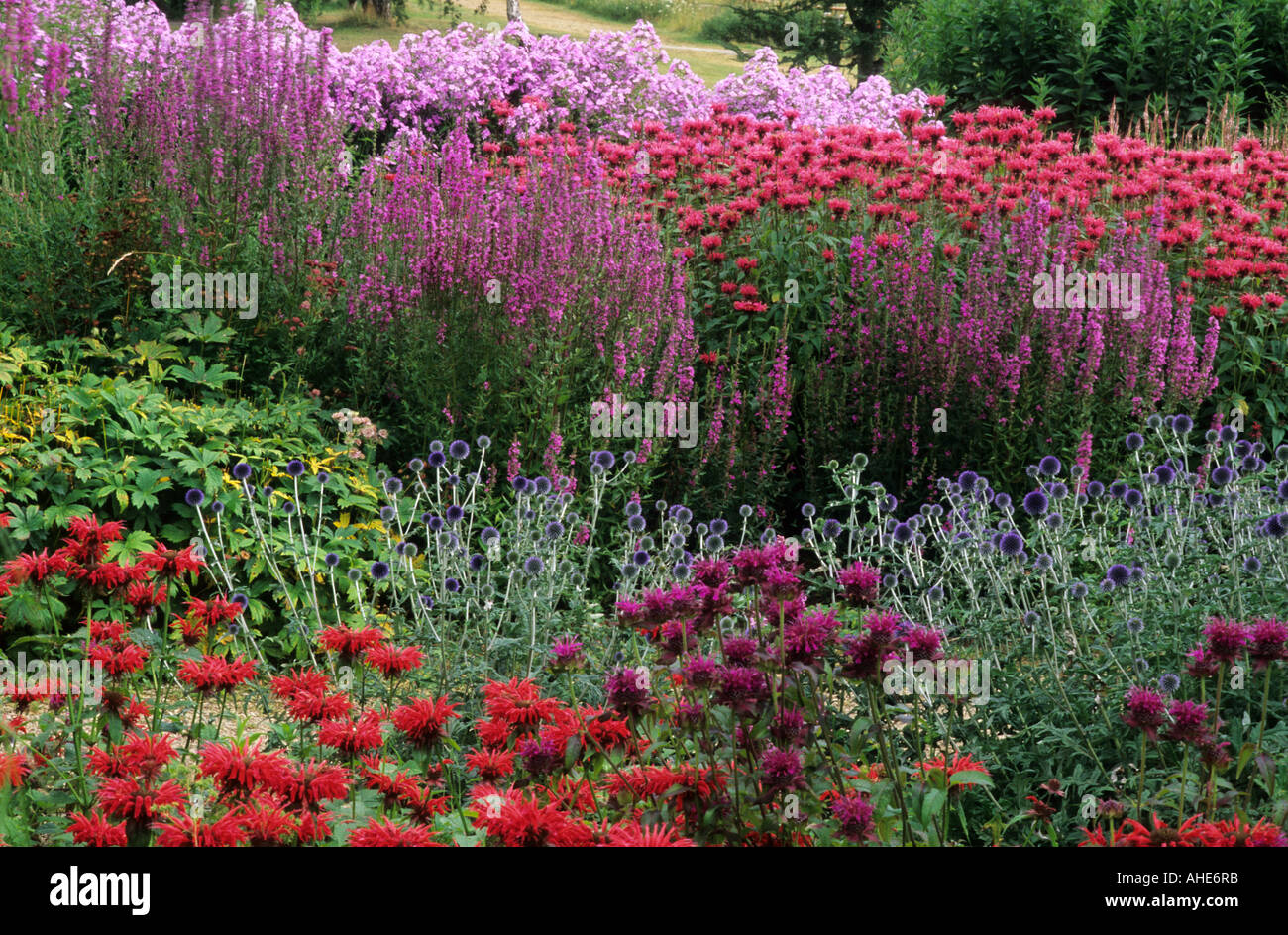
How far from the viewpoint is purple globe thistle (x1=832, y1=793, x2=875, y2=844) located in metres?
2.00

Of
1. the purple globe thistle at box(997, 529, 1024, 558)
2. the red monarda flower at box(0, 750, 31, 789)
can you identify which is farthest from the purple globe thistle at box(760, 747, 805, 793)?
the red monarda flower at box(0, 750, 31, 789)

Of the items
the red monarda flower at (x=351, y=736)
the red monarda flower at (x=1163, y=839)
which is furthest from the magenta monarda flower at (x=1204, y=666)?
the red monarda flower at (x=351, y=736)

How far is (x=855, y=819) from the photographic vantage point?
200cm

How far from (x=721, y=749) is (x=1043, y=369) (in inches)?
149

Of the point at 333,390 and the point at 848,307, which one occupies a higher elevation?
the point at 848,307

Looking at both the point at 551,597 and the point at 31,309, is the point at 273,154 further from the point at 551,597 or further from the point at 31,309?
the point at 551,597

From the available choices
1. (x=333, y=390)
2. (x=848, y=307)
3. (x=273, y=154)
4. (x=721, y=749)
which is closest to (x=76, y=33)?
(x=273, y=154)

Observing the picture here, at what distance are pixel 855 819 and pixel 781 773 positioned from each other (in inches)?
5.7

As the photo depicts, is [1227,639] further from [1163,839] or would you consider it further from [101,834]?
[101,834]

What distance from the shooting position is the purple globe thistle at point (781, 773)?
2018 mm

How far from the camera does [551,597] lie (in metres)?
3.66

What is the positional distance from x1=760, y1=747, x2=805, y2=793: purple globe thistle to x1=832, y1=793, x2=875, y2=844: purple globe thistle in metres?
0.08

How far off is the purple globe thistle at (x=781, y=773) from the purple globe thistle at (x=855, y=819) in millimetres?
81

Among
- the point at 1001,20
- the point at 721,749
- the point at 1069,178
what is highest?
the point at 1001,20
